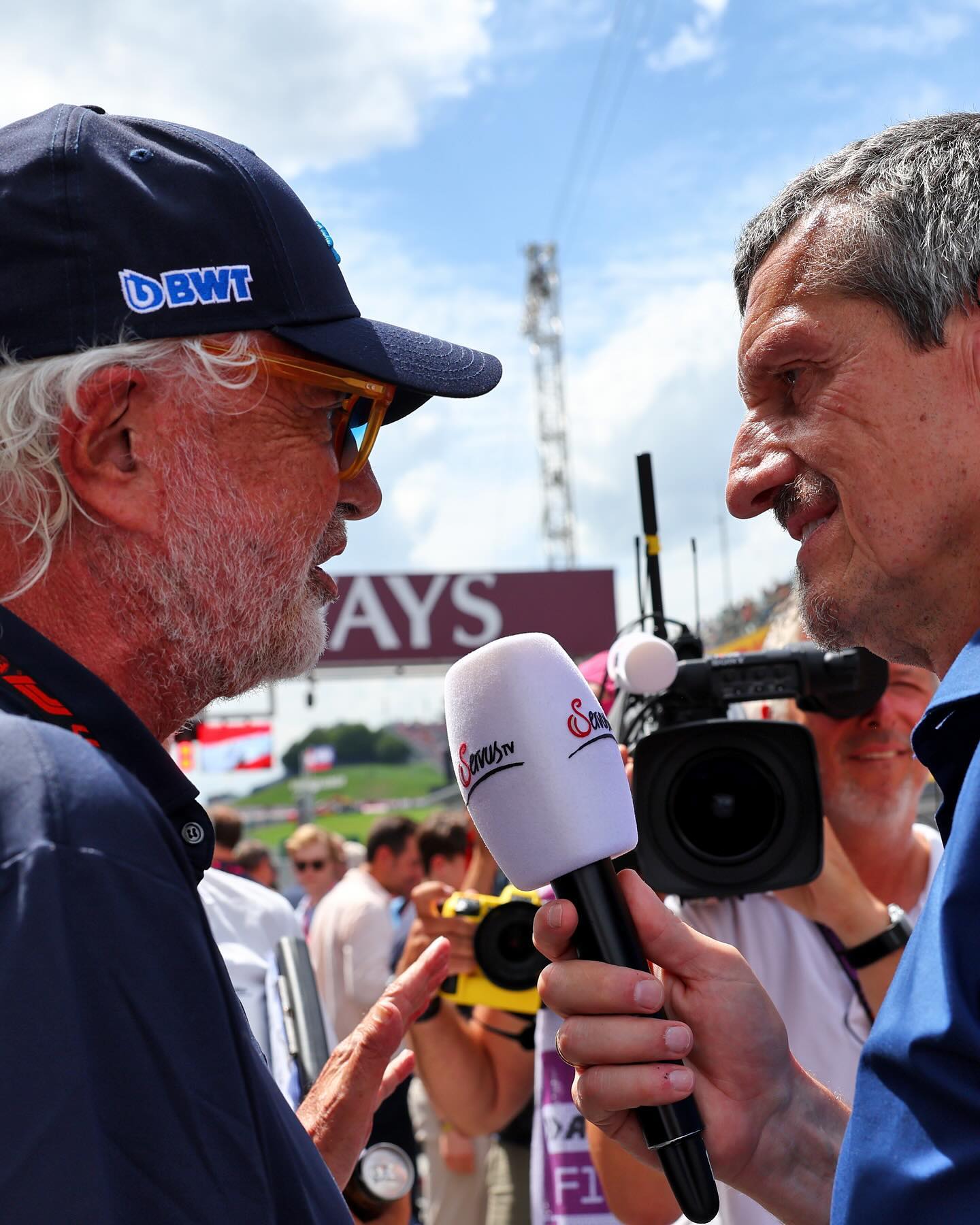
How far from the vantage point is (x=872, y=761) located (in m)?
2.54

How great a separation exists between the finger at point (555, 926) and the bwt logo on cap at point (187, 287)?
29.1 inches

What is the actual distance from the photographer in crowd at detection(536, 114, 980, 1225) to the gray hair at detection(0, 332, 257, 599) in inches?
26.0

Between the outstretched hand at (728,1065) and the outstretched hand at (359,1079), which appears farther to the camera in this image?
the outstretched hand at (359,1079)

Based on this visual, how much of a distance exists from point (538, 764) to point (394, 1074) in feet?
2.53

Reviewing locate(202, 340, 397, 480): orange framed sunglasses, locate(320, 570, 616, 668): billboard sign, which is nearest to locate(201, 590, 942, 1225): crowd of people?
locate(202, 340, 397, 480): orange framed sunglasses

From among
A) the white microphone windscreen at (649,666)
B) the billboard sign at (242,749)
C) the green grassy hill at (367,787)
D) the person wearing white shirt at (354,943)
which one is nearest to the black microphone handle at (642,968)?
the white microphone windscreen at (649,666)

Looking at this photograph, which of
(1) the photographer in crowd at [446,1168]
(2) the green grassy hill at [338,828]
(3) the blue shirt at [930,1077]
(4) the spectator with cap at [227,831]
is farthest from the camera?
(2) the green grassy hill at [338,828]

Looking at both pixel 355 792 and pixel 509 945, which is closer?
pixel 509 945

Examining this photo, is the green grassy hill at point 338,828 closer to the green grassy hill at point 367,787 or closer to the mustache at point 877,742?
the green grassy hill at point 367,787

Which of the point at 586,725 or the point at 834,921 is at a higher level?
the point at 586,725

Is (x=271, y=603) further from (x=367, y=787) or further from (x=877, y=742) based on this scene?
(x=367, y=787)

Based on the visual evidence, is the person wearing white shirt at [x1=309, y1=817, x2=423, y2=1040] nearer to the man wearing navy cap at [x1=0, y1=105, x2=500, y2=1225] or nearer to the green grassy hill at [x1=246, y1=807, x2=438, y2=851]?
the man wearing navy cap at [x1=0, y1=105, x2=500, y2=1225]

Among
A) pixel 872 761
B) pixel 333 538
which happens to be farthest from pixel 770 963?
pixel 333 538

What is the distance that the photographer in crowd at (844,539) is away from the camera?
3.67 ft
